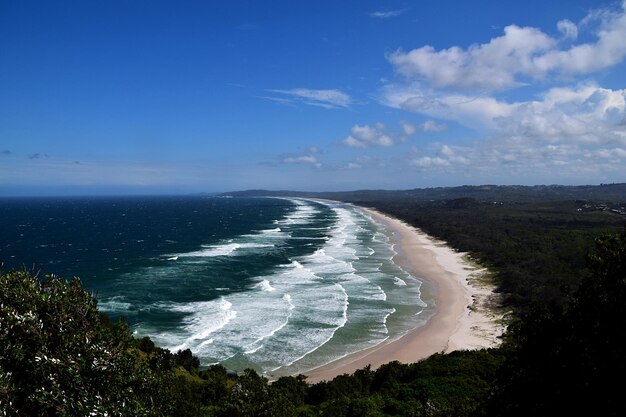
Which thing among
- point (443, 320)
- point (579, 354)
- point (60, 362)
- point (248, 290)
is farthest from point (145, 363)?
point (248, 290)

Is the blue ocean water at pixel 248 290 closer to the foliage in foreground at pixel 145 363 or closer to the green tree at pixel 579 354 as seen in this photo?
the foliage in foreground at pixel 145 363

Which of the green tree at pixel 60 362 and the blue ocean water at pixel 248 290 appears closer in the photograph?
the green tree at pixel 60 362

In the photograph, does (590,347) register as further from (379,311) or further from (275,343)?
(379,311)

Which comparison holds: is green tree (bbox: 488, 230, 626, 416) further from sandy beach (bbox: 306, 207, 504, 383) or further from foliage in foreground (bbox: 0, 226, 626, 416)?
sandy beach (bbox: 306, 207, 504, 383)

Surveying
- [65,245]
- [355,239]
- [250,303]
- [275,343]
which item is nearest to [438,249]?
[355,239]

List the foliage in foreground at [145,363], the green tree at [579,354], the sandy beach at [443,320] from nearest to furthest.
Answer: the foliage in foreground at [145,363] < the green tree at [579,354] < the sandy beach at [443,320]

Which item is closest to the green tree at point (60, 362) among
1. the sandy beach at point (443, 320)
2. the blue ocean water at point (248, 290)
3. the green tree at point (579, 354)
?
the green tree at point (579, 354)

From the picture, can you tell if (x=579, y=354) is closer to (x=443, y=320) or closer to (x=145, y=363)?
(x=145, y=363)

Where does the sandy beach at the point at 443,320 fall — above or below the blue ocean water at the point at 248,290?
below
